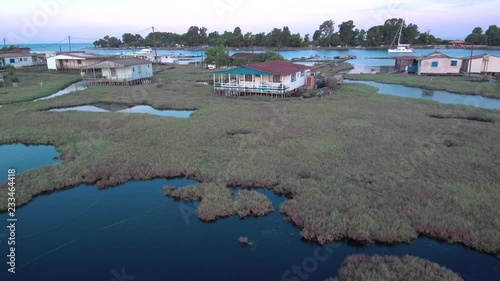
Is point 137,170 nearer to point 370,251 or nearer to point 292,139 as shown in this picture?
point 292,139

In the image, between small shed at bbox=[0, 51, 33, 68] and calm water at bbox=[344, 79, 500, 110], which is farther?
small shed at bbox=[0, 51, 33, 68]

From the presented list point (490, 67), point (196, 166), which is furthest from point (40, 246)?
point (490, 67)

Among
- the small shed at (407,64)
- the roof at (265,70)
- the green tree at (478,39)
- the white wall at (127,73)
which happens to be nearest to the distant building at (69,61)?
the white wall at (127,73)

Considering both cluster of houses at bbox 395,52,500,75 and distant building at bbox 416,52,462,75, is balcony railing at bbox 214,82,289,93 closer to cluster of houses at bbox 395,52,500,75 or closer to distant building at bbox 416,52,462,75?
distant building at bbox 416,52,462,75

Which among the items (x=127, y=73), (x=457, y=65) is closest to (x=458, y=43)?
(x=457, y=65)

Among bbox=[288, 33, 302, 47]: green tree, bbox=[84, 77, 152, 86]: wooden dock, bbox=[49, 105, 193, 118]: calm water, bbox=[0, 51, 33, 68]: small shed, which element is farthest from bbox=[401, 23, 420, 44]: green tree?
bbox=[49, 105, 193, 118]: calm water

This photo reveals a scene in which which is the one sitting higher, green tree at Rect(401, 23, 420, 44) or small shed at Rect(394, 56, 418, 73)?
green tree at Rect(401, 23, 420, 44)
